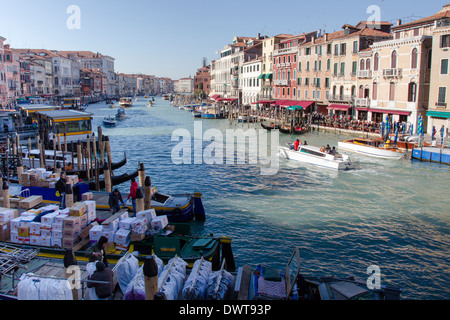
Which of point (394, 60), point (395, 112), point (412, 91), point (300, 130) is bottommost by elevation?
point (300, 130)

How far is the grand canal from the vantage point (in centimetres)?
909

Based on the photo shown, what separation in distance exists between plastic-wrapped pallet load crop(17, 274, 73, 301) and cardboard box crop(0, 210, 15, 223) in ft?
10.9

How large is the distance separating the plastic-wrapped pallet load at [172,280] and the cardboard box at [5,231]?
424 centimetres

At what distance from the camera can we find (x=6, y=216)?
326 inches

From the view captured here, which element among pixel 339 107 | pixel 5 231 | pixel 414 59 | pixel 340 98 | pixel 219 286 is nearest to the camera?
pixel 219 286

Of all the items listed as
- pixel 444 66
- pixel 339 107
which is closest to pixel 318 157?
pixel 444 66

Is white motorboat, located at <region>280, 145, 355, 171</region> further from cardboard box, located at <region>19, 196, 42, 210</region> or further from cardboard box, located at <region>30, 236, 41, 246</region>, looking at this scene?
cardboard box, located at <region>30, 236, 41, 246</region>

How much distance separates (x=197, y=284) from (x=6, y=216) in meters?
5.01

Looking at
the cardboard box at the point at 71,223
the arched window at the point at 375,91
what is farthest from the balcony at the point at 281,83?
the cardboard box at the point at 71,223

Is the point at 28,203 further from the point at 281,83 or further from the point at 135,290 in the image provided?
the point at 281,83

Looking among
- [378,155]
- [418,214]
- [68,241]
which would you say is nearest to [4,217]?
[68,241]

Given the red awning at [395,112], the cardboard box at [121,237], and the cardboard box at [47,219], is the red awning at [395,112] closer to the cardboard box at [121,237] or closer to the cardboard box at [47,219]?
the cardboard box at [121,237]

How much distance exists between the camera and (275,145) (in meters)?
27.8
